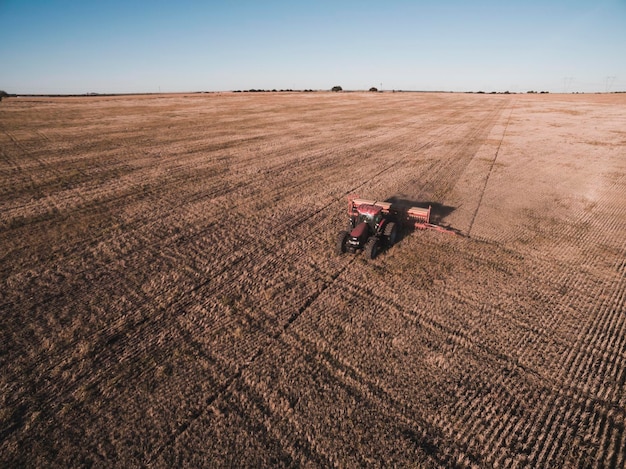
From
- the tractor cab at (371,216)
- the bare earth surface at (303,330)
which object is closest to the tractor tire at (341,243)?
the bare earth surface at (303,330)

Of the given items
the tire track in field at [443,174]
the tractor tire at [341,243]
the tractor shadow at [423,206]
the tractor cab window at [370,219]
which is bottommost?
the tire track in field at [443,174]

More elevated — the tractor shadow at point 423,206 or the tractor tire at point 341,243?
the tractor tire at point 341,243

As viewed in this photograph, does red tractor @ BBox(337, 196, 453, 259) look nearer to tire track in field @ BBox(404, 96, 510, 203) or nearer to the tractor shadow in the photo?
the tractor shadow

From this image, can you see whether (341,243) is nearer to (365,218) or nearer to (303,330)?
(365,218)

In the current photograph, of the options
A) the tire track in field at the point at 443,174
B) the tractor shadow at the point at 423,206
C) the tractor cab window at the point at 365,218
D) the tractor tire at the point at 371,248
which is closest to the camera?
the tractor tire at the point at 371,248

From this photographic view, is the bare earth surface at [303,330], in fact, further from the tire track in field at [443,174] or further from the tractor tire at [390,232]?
the tractor tire at [390,232]

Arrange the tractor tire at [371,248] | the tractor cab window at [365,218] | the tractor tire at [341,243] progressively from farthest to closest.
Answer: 1. the tractor cab window at [365,218]
2. the tractor tire at [341,243]
3. the tractor tire at [371,248]
